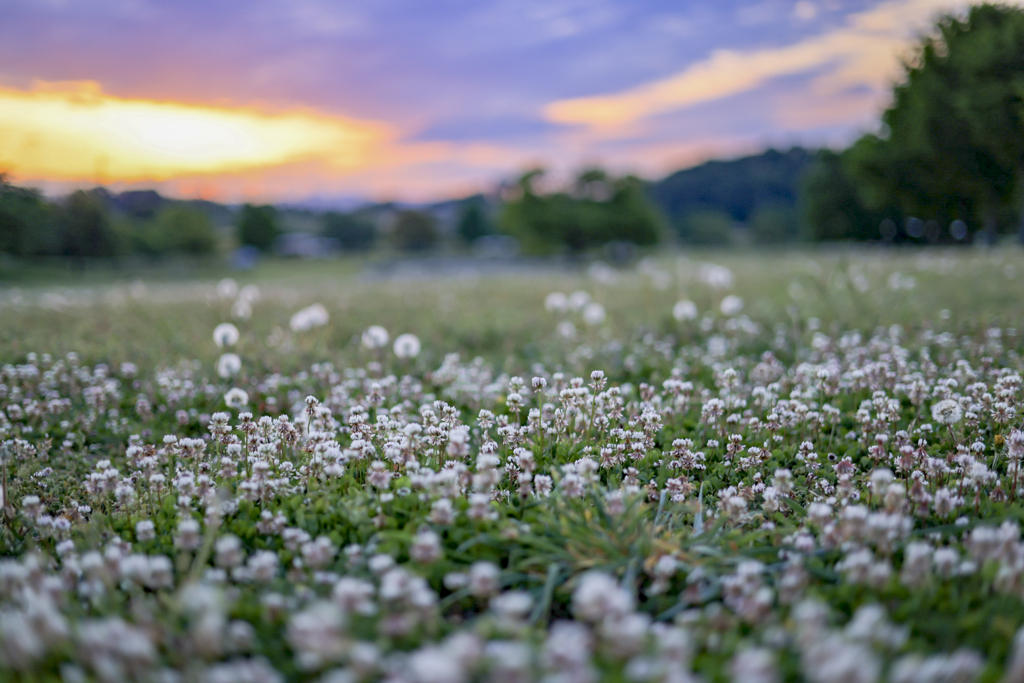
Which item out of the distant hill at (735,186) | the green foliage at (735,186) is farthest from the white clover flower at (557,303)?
the green foliage at (735,186)

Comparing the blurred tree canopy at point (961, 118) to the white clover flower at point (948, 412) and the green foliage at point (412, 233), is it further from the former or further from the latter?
the green foliage at point (412, 233)

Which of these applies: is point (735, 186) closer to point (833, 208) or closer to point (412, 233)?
point (833, 208)

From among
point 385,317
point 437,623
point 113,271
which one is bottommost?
point 437,623

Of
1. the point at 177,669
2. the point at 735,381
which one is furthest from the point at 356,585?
the point at 735,381

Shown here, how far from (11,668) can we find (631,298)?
1163cm

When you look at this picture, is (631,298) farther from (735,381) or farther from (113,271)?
(113,271)

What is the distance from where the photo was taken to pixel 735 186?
374ft

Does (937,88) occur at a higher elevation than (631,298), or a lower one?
higher

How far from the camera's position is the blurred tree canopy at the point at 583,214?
46125 mm

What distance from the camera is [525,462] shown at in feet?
11.6

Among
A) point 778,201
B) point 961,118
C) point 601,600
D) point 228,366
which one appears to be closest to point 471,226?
point 778,201

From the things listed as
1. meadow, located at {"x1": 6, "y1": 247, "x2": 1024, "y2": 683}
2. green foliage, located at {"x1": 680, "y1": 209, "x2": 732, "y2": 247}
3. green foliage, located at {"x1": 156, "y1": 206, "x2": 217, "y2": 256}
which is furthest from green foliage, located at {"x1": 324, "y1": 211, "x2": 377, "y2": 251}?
meadow, located at {"x1": 6, "y1": 247, "x2": 1024, "y2": 683}

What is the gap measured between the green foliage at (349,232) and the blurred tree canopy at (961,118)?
85.8 m

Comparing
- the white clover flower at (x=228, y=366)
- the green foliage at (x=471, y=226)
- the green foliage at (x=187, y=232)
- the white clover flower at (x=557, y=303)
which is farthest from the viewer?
the green foliage at (x=471, y=226)
